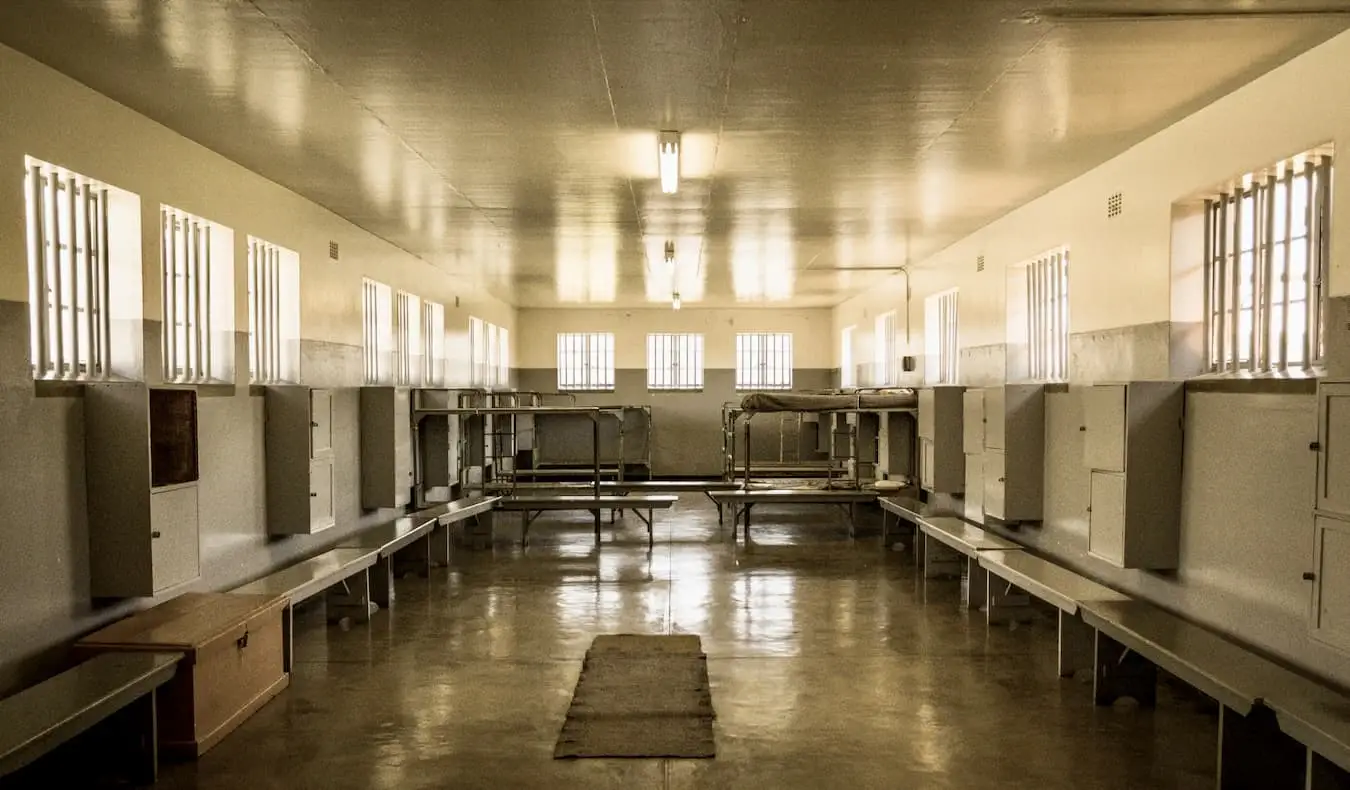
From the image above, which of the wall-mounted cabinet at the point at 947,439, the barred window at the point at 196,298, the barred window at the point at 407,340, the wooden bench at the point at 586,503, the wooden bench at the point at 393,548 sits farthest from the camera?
the barred window at the point at 407,340

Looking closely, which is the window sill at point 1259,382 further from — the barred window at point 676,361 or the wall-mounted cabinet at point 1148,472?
the barred window at point 676,361

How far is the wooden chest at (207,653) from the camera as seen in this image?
12.6 feet

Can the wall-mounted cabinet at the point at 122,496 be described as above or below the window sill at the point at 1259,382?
below

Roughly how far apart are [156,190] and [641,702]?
3736mm

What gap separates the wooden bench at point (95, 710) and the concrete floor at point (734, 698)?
221mm

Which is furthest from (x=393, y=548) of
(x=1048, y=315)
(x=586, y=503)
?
(x=1048, y=315)

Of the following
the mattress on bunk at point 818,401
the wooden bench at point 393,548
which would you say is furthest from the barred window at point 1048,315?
the wooden bench at point 393,548

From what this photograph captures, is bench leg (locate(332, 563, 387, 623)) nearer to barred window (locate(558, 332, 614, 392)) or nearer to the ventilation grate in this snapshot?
the ventilation grate

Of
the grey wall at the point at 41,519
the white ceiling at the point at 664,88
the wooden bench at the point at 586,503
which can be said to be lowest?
the wooden bench at the point at 586,503

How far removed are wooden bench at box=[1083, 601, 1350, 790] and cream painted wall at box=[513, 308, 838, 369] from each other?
1184cm

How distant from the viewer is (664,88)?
4234 millimetres

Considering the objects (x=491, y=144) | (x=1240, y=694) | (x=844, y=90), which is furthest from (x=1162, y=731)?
(x=491, y=144)

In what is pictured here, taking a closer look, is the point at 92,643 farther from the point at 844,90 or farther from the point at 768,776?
the point at 844,90

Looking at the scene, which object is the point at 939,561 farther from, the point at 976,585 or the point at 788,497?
the point at 788,497
